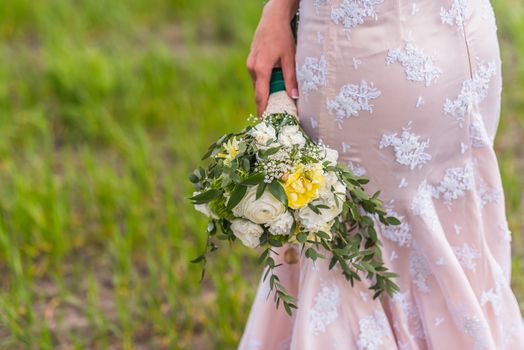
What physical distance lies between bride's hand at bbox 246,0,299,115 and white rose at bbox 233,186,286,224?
277mm

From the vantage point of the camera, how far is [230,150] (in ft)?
5.27

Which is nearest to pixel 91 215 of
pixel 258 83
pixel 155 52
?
pixel 155 52

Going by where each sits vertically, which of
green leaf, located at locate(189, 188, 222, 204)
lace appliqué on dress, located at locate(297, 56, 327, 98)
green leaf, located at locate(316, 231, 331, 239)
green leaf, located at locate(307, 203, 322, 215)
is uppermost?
lace appliqué on dress, located at locate(297, 56, 327, 98)

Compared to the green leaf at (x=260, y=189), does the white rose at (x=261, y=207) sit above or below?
below

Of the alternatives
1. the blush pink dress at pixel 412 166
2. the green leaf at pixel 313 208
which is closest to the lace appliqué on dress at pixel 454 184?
the blush pink dress at pixel 412 166

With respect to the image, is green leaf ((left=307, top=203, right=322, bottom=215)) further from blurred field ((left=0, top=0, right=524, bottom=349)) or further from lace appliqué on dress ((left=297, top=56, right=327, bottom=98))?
blurred field ((left=0, top=0, right=524, bottom=349))

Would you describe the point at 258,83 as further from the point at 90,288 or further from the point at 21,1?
the point at 21,1

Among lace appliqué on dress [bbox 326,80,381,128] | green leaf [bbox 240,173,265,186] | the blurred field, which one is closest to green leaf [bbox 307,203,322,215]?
green leaf [bbox 240,173,265,186]

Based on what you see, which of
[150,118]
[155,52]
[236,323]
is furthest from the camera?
[155,52]

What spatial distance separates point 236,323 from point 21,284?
0.66 metres

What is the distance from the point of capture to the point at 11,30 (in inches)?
189

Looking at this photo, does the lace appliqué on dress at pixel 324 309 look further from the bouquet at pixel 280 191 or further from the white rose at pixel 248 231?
the white rose at pixel 248 231

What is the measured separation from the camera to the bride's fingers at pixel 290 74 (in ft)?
5.79

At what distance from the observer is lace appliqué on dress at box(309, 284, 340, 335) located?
1.81 metres
